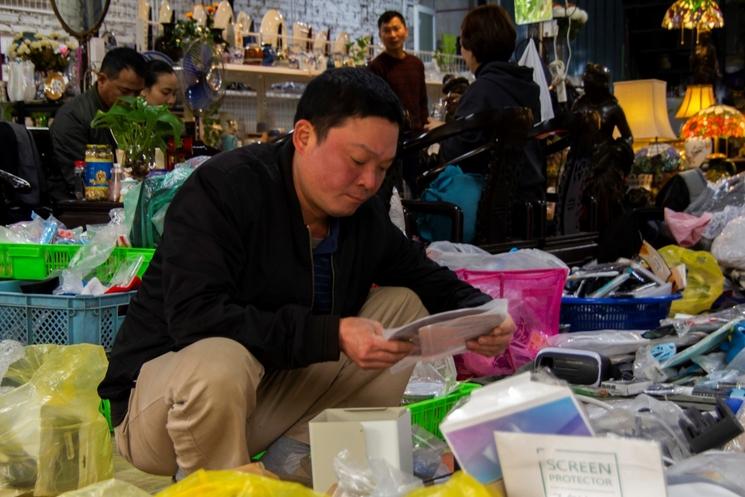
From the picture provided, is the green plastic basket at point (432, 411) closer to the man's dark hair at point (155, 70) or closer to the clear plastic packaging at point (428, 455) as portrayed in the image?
the clear plastic packaging at point (428, 455)

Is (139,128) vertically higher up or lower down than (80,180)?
higher up

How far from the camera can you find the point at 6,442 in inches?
102

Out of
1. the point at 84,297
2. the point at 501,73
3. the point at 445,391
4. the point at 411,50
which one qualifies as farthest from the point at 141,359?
the point at 411,50

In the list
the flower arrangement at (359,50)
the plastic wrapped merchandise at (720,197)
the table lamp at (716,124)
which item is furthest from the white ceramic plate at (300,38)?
the plastic wrapped merchandise at (720,197)

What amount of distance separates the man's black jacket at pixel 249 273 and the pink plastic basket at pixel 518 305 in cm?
108

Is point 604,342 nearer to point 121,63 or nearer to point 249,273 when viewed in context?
point 249,273

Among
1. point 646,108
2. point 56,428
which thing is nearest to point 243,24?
point 646,108

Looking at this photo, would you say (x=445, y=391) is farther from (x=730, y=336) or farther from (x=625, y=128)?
(x=625, y=128)

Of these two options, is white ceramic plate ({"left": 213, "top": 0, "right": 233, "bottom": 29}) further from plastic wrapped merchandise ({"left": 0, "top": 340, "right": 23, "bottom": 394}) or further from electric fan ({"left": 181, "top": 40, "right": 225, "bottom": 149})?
plastic wrapped merchandise ({"left": 0, "top": 340, "right": 23, "bottom": 394})

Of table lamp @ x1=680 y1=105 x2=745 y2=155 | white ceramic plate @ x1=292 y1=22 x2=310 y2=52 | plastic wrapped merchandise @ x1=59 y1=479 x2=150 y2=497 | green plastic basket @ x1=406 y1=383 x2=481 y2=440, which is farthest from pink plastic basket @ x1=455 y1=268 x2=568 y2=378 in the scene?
table lamp @ x1=680 y1=105 x2=745 y2=155

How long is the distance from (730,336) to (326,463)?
1948mm

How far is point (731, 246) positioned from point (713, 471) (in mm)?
3163

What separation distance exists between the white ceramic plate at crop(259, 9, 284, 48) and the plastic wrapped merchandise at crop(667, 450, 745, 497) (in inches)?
276

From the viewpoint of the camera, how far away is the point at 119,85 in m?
5.39
